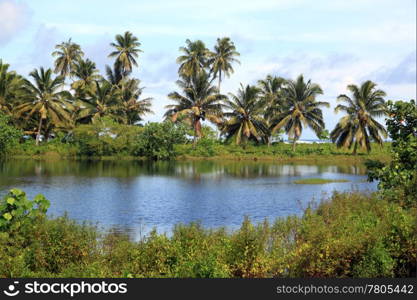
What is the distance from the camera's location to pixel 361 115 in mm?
66125

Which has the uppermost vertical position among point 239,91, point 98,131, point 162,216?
point 239,91

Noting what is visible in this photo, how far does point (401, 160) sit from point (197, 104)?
59.9 m

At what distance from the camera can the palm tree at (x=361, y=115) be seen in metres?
65.7

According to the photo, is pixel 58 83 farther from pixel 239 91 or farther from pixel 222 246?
pixel 222 246

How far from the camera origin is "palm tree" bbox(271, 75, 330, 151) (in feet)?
230

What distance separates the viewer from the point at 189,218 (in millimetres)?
23562

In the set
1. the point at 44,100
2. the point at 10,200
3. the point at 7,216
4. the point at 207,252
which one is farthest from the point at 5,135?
the point at 207,252

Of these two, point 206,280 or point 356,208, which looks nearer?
point 206,280

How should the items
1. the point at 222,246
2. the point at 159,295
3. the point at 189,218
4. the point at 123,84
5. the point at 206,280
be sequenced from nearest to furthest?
the point at 159,295 < the point at 206,280 < the point at 222,246 < the point at 189,218 < the point at 123,84

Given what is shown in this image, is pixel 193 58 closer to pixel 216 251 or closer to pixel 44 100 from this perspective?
pixel 44 100

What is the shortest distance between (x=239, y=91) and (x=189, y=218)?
49.0 meters

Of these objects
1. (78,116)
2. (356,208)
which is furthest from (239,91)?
(356,208)

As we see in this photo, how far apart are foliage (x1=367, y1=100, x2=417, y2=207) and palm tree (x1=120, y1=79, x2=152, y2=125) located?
64.0m

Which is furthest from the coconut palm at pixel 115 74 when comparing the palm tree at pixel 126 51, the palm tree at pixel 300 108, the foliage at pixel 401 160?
the foliage at pixel 401 160
